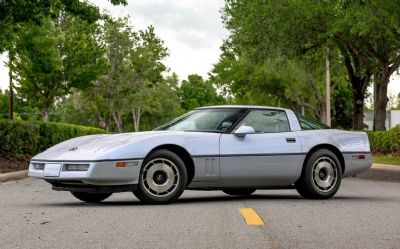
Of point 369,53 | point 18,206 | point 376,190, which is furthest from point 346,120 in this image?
point 18,206

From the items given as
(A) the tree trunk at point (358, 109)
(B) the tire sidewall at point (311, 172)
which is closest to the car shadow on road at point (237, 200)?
(B) the tire sidewall at point (311, 172)

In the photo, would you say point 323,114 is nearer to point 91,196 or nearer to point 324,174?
point 324,174

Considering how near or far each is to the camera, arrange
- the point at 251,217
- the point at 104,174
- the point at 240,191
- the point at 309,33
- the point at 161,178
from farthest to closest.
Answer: the point at 309,33
the point at 240,191
the point at 161,178
the point at 104,174
the point at 251,217

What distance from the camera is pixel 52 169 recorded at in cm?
900

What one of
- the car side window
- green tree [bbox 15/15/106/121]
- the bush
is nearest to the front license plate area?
the car side window

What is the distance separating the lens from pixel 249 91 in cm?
5469

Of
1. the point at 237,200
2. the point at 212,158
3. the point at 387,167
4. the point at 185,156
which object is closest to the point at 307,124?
the point at 237,200

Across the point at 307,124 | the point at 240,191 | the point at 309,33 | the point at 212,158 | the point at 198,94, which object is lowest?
the point at 240,191

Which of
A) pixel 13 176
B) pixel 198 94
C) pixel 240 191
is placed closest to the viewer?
pixel 240 191

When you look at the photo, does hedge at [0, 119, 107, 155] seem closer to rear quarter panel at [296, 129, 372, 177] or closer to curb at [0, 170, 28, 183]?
curb at [0, 170, 28, 183]

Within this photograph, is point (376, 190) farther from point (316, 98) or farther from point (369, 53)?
point (316, 98)

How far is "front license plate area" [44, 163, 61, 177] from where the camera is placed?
8938 mm

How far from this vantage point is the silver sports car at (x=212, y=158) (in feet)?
29.3

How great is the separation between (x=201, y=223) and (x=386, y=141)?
2368cm
